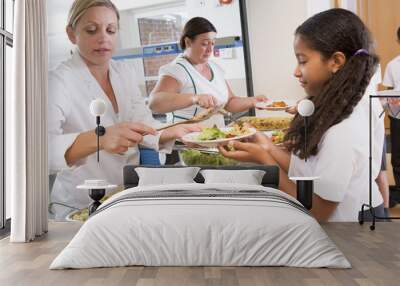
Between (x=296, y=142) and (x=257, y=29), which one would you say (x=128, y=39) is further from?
(x=296, y=142)

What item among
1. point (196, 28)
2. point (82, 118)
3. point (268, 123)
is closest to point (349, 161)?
point (268, 123)

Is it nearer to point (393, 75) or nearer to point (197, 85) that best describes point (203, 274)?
point (197, 85)

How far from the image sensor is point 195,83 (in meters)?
6.71

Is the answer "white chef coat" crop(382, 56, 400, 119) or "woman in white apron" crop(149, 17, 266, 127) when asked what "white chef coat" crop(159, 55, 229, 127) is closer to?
"woman in white apron" crop(149, 17, 266, 127)

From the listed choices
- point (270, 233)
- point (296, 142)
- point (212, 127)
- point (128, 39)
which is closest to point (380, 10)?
point (296, 142)

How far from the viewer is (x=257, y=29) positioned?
6.63m

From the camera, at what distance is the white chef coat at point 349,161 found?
6.34 meters

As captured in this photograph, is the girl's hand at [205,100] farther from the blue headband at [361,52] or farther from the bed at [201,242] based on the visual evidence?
the bed at [201,242]

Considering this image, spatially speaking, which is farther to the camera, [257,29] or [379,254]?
[257,29]

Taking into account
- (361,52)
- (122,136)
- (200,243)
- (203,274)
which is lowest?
(203,274)

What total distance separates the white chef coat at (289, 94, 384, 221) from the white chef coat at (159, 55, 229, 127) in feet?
4.07

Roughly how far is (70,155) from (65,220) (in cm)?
76

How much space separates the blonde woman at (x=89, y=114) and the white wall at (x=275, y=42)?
1396 mm

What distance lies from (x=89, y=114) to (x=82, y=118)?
0.31ft
